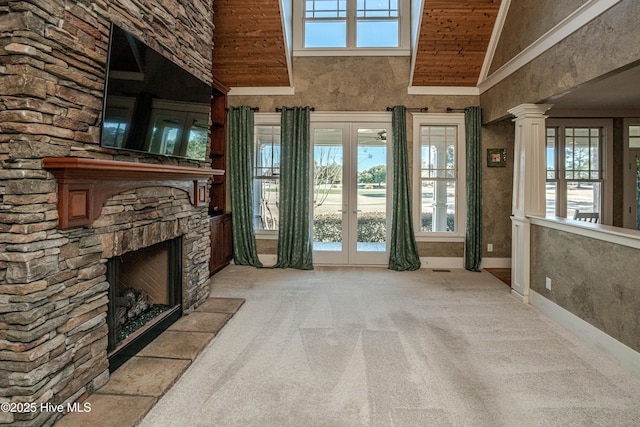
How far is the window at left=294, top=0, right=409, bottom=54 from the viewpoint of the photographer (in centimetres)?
575

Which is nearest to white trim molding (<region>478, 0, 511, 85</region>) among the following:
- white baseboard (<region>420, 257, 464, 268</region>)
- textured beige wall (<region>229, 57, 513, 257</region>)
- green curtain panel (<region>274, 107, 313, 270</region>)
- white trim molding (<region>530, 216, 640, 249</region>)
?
textured beige wall (<region>229, 57, 513, 257</region>)

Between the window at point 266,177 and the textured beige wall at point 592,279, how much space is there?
3.64 metres

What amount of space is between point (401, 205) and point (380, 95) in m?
1.71

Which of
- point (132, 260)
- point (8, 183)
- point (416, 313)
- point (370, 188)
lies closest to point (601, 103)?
point (370, 188)

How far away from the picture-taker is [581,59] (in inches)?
124

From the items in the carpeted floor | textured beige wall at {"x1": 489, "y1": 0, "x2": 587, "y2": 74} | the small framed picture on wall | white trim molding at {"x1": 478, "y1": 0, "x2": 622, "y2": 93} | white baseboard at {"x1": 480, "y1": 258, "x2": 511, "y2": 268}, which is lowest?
the carpeted floor

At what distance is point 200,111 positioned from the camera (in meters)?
3.55

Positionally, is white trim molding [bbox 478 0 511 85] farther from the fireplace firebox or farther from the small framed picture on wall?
the fireplace firebox

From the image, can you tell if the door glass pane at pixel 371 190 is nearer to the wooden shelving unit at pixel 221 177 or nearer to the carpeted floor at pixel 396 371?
the carpeted floor at pixel 396 371

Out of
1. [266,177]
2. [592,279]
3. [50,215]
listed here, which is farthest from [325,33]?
[50,215]

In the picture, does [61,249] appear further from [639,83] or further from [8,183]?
[639,83]

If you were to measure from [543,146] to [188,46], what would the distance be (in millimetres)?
3787

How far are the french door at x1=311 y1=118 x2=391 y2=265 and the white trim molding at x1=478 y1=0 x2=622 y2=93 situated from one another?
176cm

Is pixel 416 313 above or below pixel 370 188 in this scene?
below
